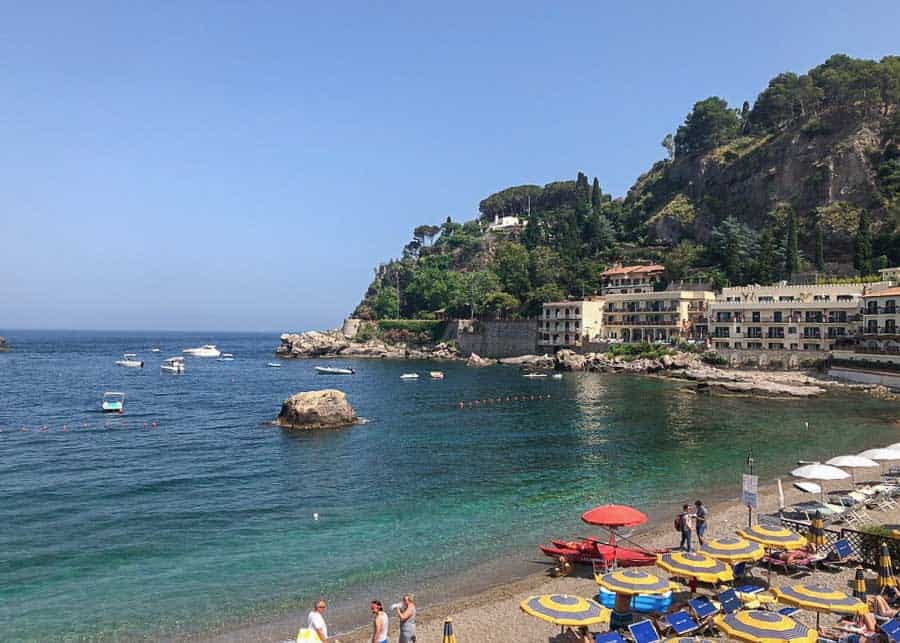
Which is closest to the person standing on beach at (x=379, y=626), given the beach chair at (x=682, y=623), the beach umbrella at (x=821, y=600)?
the beach chair at (x=682, y=623)

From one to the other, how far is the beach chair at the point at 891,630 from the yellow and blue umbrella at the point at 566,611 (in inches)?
219

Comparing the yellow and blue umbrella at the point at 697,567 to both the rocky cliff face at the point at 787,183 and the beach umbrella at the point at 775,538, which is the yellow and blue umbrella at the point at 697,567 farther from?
the rocky cliff face at the point at 787,183

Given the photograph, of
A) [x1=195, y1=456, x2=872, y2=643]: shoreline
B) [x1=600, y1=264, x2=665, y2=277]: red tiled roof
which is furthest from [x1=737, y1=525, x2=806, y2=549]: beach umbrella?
[x1=600, y1=264, x2=665, y2=277]: red tiled roof

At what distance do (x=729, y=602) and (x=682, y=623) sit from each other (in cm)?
169

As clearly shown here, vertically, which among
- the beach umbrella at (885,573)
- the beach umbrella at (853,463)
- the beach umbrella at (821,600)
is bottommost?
the beach umbrella at (885,573)

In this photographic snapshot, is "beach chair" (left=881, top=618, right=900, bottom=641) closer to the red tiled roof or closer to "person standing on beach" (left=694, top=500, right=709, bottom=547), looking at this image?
"person standing on beach" (left=694, top=500, right=709, bottom=547)

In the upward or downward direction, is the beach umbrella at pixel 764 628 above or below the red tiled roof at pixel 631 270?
below

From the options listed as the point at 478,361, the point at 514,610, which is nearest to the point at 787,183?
the point at 478,361

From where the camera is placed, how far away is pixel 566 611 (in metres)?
14.1

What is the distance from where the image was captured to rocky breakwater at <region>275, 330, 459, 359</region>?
143 metres

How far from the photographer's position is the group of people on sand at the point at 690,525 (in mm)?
21164

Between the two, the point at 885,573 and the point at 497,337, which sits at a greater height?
the point at 497,337

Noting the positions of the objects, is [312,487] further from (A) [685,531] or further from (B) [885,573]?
(B) [885,573]

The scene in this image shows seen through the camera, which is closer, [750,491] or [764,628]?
[764,628]
